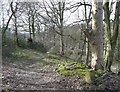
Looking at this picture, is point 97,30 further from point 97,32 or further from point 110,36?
point 110,36

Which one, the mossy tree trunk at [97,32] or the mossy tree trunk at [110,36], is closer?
the mossy tree trunk at [97,32]

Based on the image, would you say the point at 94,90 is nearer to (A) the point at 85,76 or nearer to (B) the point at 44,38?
(A) the point at 85,76

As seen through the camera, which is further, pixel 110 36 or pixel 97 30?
pixel 110 36

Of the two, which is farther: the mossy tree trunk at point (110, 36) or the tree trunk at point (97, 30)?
the mossy tree trunk at point (110, 36)

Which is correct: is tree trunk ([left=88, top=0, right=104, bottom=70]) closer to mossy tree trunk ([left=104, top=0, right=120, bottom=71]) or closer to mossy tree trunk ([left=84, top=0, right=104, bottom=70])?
mossy tree trunk ([left=84, top=0, right=104, bottom=70])

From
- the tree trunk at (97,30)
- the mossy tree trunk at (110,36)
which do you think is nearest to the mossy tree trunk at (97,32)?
the tree trunk at (97,30)

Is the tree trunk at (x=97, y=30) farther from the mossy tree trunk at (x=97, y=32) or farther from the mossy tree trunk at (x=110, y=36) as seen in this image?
the mossy tree trunk at (x=110, y=36)

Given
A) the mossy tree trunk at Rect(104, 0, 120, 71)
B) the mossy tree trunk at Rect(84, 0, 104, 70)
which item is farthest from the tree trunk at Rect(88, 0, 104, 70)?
the mossy tree trunk at Rect(104, 0, 120, 71)

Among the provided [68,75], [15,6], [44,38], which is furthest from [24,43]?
[68,75]

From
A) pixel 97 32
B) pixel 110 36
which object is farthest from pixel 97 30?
pixel 110 36

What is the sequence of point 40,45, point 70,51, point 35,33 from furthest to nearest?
point 35,33, point 40,45, point 70,51

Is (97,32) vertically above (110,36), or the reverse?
(97,32)

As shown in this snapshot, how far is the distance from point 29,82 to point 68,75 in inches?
46.2

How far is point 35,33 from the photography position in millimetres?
28516
